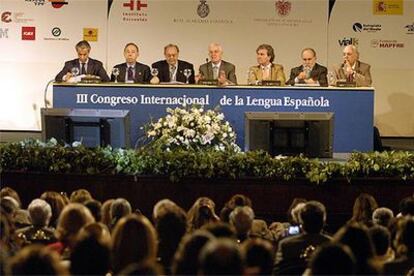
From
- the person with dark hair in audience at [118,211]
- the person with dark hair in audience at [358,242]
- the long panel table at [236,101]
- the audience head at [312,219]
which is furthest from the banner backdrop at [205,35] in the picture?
the person with dark hair in audience at [358,242]

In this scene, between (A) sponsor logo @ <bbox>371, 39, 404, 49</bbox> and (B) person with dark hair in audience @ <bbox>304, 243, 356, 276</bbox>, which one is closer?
(B) person with dark hair in audience @ <bbox>304, 243, 356, 276</bbox>

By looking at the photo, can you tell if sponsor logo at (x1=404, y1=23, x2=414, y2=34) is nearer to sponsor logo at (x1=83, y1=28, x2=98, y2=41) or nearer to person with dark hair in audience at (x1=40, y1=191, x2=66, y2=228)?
sponsor logo at (x1=83, y1=28, x2=98, y2=41)

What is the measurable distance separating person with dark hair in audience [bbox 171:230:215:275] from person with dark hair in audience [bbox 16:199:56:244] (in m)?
1.95

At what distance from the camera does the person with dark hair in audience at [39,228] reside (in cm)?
502

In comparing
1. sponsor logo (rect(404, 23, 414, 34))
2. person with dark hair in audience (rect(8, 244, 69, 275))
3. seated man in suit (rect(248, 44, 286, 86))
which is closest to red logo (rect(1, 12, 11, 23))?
seated man in suit (rect(248, 44, 286, 86))

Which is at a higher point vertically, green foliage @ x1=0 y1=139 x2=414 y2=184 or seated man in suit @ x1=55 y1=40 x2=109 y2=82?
seated man in suit @ x1=55 y1=40 x2=109 y2=82

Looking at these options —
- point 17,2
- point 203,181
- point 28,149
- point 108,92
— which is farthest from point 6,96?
point 203,181

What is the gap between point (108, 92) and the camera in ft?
27.8

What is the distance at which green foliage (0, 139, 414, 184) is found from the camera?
23.6 ft

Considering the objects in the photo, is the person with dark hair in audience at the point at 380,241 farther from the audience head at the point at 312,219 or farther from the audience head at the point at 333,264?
the audience head at the point at 333,264

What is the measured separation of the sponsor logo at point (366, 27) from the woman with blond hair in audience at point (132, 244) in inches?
345

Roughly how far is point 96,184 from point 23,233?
2.28 metres

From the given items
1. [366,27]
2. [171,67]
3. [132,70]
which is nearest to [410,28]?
[366,27]

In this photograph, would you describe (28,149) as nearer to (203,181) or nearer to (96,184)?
(96,184)
